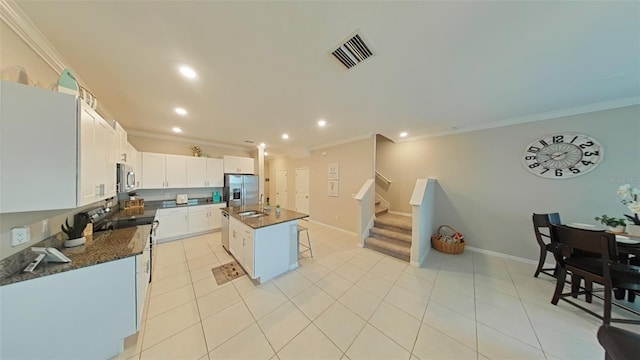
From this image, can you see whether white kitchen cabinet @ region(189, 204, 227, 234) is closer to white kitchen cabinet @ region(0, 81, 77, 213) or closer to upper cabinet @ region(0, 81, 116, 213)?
upper cabinet @ region(0, 81, 116, 213)

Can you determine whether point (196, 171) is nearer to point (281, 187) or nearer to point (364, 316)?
point (281, 187)

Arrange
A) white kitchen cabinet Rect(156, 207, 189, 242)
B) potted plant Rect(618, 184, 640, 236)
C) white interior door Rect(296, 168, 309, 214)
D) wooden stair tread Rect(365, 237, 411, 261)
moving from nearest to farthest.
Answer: potted plant Rect(618, 184, 640, 236)
wooden stair tread Rect(365, 237, 411, 261)
white kitchen cabinet Rect(156, 207, 189, 242)
white interior door Rect(296, 168, 309, 214)

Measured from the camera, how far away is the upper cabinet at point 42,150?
1099 millimetres

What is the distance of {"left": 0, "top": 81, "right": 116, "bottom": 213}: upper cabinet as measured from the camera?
1099 millimetres

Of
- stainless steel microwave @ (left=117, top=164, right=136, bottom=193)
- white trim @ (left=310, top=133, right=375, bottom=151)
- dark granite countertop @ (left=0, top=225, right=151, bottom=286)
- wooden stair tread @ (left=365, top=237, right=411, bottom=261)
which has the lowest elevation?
wooden stair tread @ (left=365, top=237, right=411, bottom=261)

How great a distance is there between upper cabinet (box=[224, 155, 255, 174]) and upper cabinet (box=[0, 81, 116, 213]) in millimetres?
3754

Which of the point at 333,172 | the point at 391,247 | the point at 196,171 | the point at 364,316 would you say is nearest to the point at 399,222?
the point at 391,247

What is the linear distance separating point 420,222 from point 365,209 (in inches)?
43.8

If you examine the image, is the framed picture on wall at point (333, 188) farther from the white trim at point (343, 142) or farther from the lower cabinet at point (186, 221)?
the lower cabinet at point (186, 221)

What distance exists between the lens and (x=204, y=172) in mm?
4762

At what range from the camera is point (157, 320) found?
1.84 meters

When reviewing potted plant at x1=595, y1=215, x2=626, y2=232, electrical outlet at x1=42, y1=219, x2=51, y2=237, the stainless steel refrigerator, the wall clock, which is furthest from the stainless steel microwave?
potted plant at x1=595, y1=215, x2=626, y2=232

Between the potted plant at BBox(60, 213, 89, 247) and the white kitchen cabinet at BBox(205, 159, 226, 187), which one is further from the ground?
the white kitchen cabinet at BBox(205, 159, 226, 187)

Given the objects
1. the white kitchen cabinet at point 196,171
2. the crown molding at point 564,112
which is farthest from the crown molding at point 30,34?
the crown molding at point 564,112
